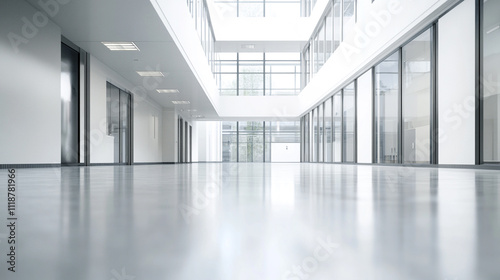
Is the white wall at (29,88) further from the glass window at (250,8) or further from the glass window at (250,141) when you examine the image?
the glass window at (250,141)

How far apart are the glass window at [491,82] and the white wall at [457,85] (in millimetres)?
265

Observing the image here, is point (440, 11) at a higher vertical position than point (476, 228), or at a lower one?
higher

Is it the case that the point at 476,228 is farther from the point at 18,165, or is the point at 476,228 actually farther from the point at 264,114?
the point at 264,114

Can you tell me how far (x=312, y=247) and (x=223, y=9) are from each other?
25.4m

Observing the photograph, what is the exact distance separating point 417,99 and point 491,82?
2.60 metres

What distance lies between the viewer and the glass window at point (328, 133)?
57.6 ft

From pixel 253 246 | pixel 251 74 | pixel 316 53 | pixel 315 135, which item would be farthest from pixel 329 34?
pixel 253 246

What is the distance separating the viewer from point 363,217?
3.28 feet

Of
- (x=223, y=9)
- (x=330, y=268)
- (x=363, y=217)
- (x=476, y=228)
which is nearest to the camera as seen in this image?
(x=330, y=268)

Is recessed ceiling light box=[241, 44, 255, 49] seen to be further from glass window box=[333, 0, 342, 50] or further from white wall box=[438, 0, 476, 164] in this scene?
white wall box=[438, 0, 476, 164]

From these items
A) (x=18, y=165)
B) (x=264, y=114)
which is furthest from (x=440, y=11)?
(x=264, y=114)

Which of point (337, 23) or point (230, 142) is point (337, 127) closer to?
point (337, 23)

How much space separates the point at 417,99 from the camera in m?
8.88

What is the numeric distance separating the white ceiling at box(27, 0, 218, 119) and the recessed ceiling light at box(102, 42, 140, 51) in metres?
0.17
